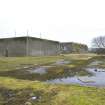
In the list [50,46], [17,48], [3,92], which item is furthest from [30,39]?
[3,92]

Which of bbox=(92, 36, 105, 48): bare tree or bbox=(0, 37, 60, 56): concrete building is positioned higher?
bbox=(92, 36, 105, 48): bare tree

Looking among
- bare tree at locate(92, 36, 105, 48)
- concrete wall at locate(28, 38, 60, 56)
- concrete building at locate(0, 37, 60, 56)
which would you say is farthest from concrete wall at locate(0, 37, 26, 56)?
bare tree at locate(92, 36, 105, 48)

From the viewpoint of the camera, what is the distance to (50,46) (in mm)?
46938

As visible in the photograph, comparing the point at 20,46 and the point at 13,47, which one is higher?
the point at 20,46

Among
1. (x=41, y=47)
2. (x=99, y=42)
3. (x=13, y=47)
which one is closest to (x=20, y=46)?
(x=13, y=47)

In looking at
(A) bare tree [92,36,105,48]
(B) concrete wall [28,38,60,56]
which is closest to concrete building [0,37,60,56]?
(B) concrete wall [28,38,60,56]

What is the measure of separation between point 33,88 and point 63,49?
65.5 meters

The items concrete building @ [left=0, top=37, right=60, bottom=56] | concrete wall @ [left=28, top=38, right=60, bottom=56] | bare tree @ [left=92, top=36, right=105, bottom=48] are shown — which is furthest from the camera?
bare tree @ [left=92, top=36, right=105, bottom=48]

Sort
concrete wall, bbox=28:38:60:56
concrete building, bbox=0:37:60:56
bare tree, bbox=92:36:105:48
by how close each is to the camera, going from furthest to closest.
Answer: bare tree, bbox=92:36:105:48 < concrete wall, bbox=28:38:60:56 < concrete building, bbox=0:37:60:56

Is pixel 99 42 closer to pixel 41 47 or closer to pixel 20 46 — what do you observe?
pixel 41 47

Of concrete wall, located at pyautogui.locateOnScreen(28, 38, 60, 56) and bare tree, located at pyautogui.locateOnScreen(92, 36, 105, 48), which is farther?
bare tree, located at pyautogui.locateOnScreen(92, 36, 105, 48)

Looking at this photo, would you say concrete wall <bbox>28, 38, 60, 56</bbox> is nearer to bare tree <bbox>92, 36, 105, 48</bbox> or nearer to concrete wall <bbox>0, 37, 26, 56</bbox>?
concrete wall <bbox>0, 37, 26, 56</bbox>

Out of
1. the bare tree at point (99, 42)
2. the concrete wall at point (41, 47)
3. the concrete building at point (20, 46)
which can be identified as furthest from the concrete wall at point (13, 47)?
the bare tree at point (99, 42)

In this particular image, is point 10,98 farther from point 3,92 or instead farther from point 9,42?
point 9,42
